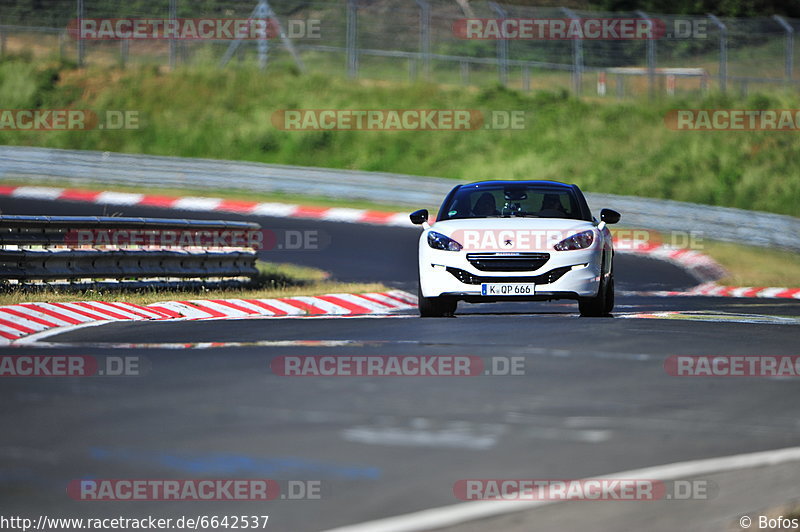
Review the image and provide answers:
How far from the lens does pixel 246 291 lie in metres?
18.3

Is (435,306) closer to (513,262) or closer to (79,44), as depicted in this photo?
(513,262)

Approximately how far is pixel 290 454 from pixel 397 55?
108ft

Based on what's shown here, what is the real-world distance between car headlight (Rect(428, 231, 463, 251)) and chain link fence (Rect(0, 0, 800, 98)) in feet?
71.8

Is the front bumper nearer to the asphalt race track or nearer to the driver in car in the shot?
the driver in car

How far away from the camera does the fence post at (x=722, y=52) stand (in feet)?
114

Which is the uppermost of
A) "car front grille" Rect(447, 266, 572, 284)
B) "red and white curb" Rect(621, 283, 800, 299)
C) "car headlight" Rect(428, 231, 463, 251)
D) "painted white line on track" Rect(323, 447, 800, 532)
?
"car headlight" Rect(428, 231, 463, 251)

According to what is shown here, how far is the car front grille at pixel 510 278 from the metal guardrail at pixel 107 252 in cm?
457

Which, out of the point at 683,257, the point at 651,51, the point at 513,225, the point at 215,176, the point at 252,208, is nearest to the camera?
the point at 513,225

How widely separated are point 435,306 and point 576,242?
151 cm

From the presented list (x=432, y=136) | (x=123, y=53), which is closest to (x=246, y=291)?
(x=432, y=136)

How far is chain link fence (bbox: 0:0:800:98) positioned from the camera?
35.9m

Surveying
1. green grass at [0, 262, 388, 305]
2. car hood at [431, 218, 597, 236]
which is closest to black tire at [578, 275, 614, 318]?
car hood at [431, 218, 597, 236]

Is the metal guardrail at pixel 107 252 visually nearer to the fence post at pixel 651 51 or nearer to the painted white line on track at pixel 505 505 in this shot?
the painted white line on track at pixel 505 505

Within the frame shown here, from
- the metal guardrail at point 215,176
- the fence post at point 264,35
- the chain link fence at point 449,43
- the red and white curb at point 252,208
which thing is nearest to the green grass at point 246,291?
the red and white curb at point 252,208
